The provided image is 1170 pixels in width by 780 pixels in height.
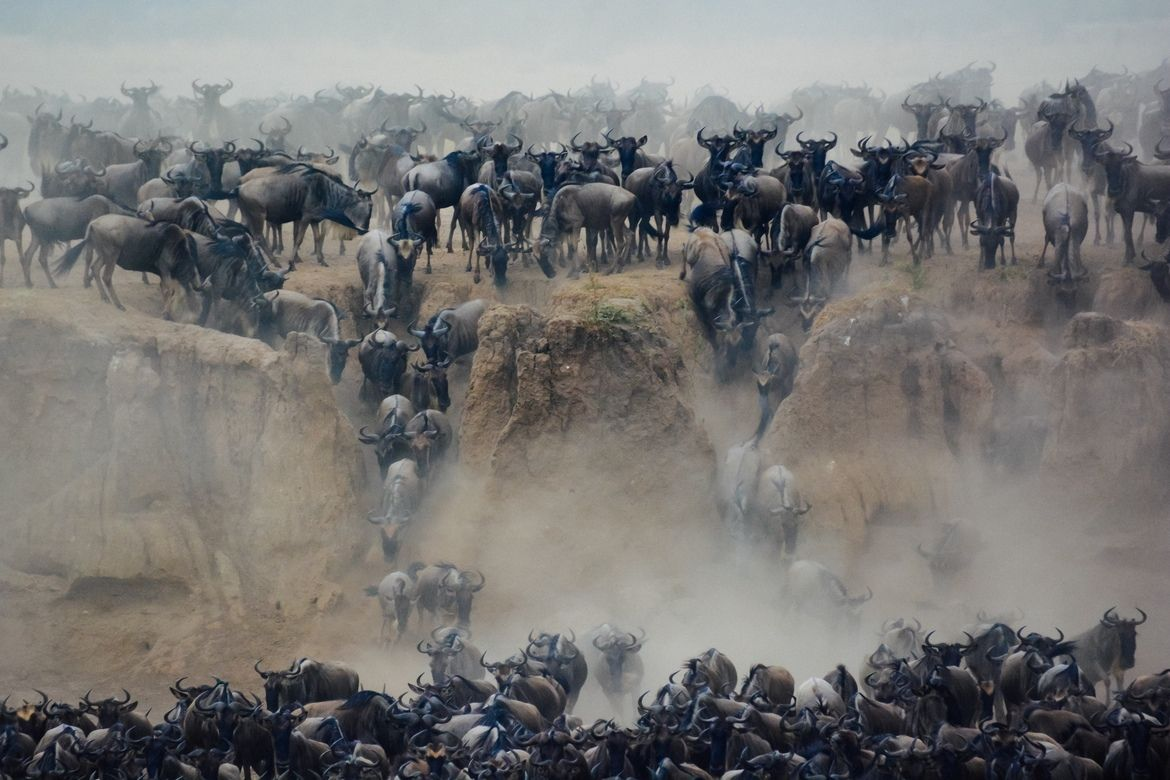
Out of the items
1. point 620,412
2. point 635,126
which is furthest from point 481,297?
point 635,126

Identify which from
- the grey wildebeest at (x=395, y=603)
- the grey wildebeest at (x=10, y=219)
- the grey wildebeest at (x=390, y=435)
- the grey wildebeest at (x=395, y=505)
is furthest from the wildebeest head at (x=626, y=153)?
the grey wildebeest at (x=395, y=603)

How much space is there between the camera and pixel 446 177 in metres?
26.3

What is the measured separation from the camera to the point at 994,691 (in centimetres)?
1606

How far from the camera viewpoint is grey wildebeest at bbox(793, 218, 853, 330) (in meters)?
23.2

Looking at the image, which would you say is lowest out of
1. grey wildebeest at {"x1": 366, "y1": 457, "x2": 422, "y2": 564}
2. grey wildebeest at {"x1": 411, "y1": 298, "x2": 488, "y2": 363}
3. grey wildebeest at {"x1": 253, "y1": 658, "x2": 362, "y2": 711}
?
grey wildebeest at {"x1": 253, "y1": 658, "x2": 362, "y2": 711}

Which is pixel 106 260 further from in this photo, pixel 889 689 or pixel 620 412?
pixel 889 689

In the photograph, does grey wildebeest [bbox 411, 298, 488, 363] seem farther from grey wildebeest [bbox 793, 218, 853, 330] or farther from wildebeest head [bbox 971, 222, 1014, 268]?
wildebeest head [bbox 971, 222, 1014, 268]

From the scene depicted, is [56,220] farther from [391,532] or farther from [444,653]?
[444,653]

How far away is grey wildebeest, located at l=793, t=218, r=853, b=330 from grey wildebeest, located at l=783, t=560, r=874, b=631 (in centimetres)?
508

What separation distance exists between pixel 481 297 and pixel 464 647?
26.6ft

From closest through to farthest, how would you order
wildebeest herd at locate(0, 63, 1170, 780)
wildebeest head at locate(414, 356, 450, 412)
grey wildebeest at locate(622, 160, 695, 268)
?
wildebeest herd at locate(0, 63, 1170, 780), wildebeest head at locate(414, 356, 450, 412), grey wildebeest at locate(622, 160, 695, 268)

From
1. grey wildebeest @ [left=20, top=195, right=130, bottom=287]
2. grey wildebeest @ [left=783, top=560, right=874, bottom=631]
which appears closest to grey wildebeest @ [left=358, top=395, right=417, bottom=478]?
grey wildebeest @ [left=20, top=195, right=130, bottom=287]

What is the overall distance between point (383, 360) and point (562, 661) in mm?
6808

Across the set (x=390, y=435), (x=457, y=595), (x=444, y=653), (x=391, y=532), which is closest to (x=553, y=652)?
(x=444, y=653)
